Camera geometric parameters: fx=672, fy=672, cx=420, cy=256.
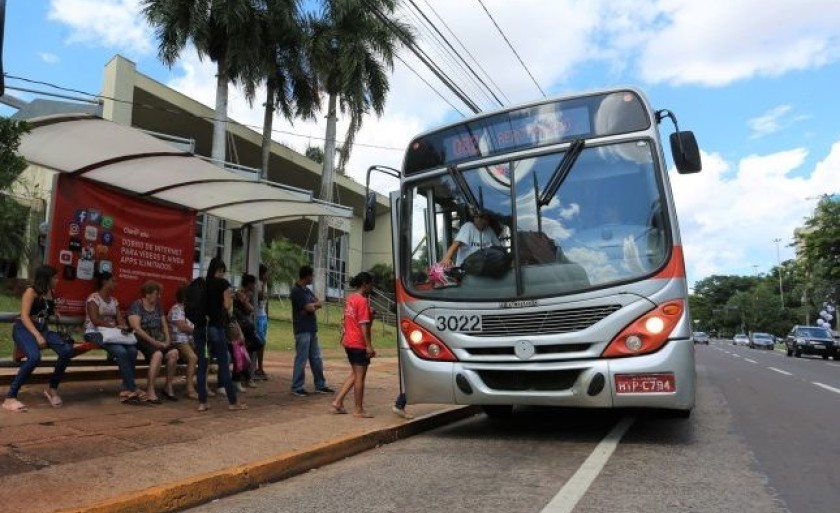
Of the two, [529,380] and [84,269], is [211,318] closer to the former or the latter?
[84,269]

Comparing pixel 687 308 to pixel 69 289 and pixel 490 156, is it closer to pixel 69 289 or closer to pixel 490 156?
pixel 490 156

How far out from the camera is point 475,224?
6809 mm

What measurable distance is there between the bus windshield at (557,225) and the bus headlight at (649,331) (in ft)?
1.19

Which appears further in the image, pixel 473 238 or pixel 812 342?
pixel 812 342

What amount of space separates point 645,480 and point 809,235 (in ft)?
107

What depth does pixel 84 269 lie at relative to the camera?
26.5 ft

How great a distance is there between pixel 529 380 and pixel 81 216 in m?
5.69

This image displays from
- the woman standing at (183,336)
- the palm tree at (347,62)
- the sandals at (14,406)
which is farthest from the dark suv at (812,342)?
the sandals at (14,406)

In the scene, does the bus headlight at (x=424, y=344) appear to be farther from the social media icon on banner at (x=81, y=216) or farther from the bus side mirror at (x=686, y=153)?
the social media icon on banner at (x=81, y=216)

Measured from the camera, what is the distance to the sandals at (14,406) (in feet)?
21.5

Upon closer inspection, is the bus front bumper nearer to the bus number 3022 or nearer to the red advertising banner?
the bus number 3022

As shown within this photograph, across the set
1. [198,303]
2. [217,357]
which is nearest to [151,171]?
[198,303]

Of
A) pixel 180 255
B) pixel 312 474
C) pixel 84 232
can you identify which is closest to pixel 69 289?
pixel 84 232

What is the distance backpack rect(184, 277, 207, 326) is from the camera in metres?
7.64
